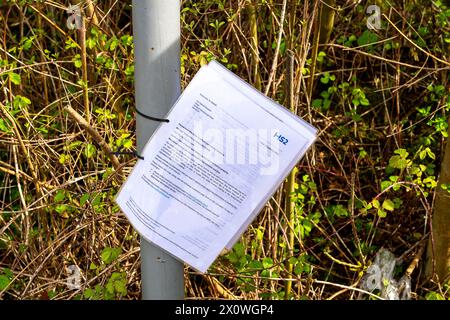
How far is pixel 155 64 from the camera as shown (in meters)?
1.80

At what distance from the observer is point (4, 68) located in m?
3.11

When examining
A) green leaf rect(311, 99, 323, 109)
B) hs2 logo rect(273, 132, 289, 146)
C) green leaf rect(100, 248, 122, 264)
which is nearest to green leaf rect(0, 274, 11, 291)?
green leaf rect(100, 248, 122, 264)

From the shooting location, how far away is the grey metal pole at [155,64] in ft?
5.83

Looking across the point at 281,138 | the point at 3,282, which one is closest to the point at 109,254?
the point at 3,282

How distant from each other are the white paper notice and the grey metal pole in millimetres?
79

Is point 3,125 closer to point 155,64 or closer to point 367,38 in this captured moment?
point 155,64

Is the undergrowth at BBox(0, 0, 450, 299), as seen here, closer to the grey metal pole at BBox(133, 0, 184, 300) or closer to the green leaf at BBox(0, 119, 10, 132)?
the green leaf at BBox(0, 119, 10, 132)

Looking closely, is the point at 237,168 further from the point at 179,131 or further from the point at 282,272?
the point at 282,272

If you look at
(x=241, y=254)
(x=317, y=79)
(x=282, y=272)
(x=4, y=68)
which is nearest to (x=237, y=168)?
(x=241, y=254)

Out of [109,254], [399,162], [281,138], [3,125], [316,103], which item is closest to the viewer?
[281,138]

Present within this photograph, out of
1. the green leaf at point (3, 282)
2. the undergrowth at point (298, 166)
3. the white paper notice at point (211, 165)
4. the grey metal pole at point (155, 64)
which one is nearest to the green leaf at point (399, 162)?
the undergrowth at point (298, 166)

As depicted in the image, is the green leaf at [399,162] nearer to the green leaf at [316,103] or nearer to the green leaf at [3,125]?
the green leaf at [316,103]

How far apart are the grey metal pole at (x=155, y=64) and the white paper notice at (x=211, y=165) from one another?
0.08 meters

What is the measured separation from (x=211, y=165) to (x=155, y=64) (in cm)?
30
